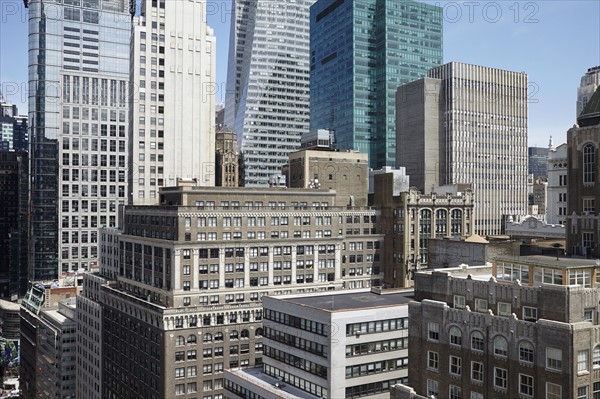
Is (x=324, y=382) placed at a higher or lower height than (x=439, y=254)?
lower

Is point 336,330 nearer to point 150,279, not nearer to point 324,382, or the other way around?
point 324,382

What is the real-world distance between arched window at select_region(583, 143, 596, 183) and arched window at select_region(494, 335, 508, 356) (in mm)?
23268

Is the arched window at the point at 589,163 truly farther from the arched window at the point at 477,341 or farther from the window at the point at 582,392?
the window at the point at 582,392

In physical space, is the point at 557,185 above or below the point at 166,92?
below

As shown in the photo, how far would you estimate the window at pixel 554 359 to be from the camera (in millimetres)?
45597

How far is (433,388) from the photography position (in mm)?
55125

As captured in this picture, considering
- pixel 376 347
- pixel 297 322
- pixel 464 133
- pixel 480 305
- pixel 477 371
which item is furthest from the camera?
pixel 464 133

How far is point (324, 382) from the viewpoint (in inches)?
3036

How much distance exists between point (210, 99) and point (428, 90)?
68.8m

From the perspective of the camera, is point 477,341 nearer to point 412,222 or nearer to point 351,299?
point 351,299

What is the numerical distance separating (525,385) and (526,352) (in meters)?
2.55

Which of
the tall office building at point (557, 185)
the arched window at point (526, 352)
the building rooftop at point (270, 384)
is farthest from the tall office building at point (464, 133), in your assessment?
the arched window at point (526, 352)

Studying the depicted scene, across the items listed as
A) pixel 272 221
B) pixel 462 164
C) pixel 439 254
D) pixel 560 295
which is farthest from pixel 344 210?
pixel 560 295

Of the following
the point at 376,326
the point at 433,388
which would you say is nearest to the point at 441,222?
the point at 376,326
